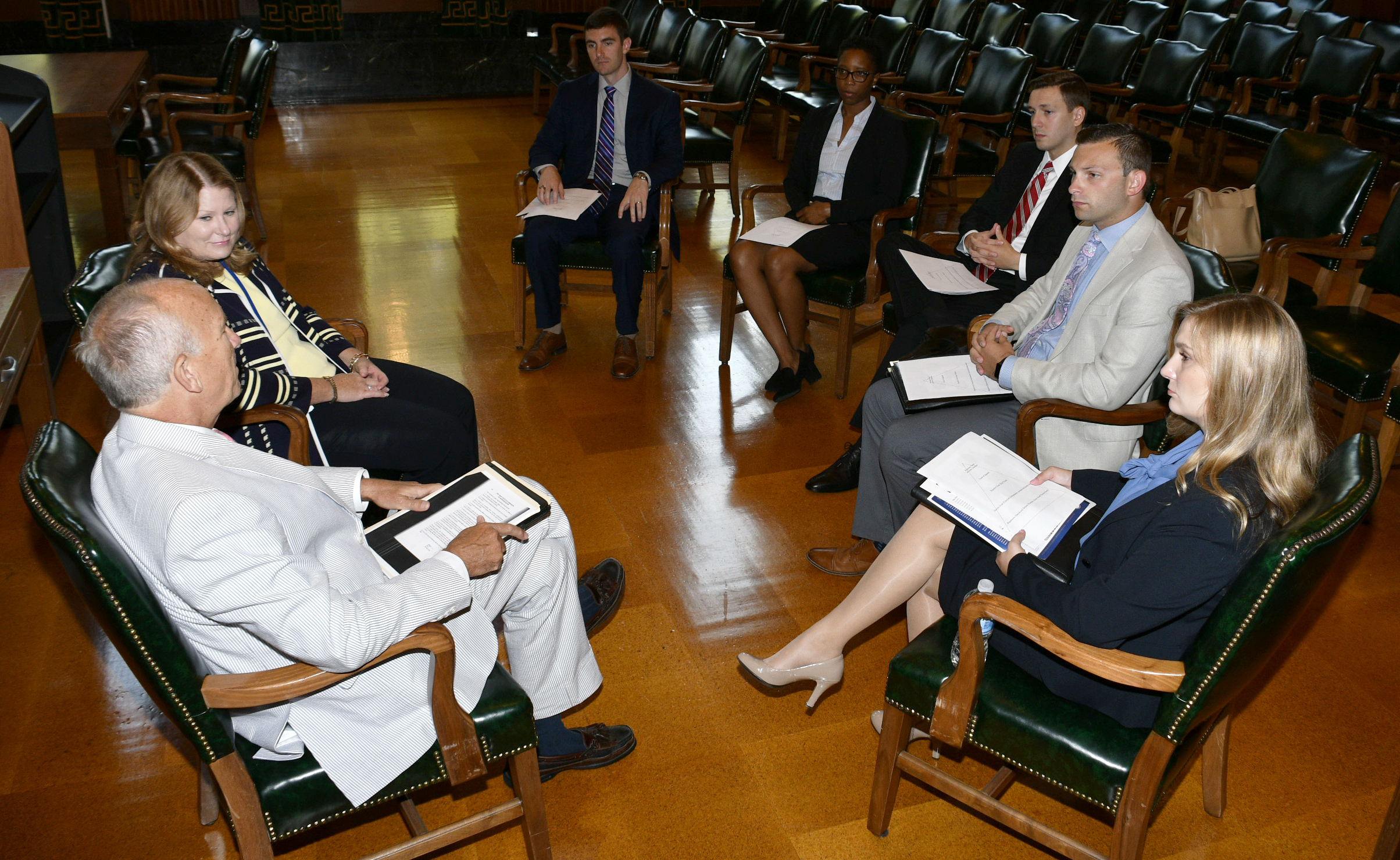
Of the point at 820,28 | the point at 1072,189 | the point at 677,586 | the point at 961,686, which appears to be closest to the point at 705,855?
the point at 961,686

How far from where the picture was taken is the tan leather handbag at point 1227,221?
149 inches

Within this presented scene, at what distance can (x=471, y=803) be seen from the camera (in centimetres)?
220

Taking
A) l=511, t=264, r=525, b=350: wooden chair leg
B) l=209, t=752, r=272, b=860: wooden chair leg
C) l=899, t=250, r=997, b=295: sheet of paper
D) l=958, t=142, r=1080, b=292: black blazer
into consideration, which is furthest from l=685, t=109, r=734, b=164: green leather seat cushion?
l=209, t=752, r=272, b=860: wooden chair leg

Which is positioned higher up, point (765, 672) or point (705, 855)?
point (765, 672)

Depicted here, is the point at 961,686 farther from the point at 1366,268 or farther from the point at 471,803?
the point at 1366,268

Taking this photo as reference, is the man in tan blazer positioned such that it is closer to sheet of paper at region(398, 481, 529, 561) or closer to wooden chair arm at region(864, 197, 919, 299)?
wooden chair arm at region(864, 197, 919, 299)

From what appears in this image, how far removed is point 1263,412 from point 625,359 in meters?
2.68

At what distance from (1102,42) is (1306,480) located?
544 cm

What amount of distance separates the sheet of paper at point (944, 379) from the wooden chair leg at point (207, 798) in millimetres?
1853

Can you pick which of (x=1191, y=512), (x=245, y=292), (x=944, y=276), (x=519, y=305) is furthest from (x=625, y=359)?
(x=1191, y=512)

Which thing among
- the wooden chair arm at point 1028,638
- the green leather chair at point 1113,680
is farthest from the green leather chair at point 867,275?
the wooden chair arm at point 1028,638

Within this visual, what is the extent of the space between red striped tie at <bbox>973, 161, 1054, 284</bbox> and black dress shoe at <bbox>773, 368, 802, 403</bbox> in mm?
814

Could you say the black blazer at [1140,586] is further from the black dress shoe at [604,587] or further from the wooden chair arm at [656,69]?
the wooden chair arm at [656,69]

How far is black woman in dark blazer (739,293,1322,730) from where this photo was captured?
165 centimetres
